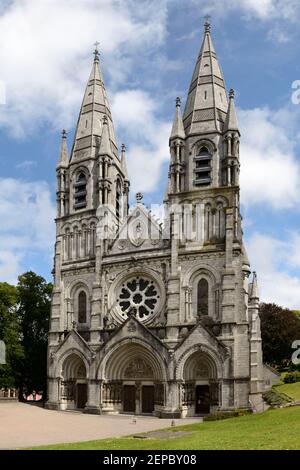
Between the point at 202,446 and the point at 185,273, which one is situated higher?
the point at 185,273

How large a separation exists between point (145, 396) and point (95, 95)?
30.6m

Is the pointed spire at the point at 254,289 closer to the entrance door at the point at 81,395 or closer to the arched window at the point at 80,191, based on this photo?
the entrance door at the point at 81,395

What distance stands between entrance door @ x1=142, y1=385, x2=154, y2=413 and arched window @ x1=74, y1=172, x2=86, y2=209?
18149 millimetres

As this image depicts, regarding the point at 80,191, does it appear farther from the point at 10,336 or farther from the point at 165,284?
the point at 10,336

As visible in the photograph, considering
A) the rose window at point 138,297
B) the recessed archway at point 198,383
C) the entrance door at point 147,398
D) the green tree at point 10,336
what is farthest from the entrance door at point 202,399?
the green tree at point 10,336

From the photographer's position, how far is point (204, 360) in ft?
137

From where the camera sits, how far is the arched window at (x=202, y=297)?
141 ft

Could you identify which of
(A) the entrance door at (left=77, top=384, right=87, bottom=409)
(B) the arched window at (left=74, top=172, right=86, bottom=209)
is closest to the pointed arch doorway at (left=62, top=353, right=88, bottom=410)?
(A) the entrance door at (left=77, top=384, right=87, bottom=409)

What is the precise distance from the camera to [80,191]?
52.2 metres

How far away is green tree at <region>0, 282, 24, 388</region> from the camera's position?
50534 millimetres

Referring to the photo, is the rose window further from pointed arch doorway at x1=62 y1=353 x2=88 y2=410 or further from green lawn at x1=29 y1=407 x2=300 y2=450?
green lawn at x1=29 y1=407 x2=300 y2=450

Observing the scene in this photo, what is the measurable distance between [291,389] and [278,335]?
17.1 meters
